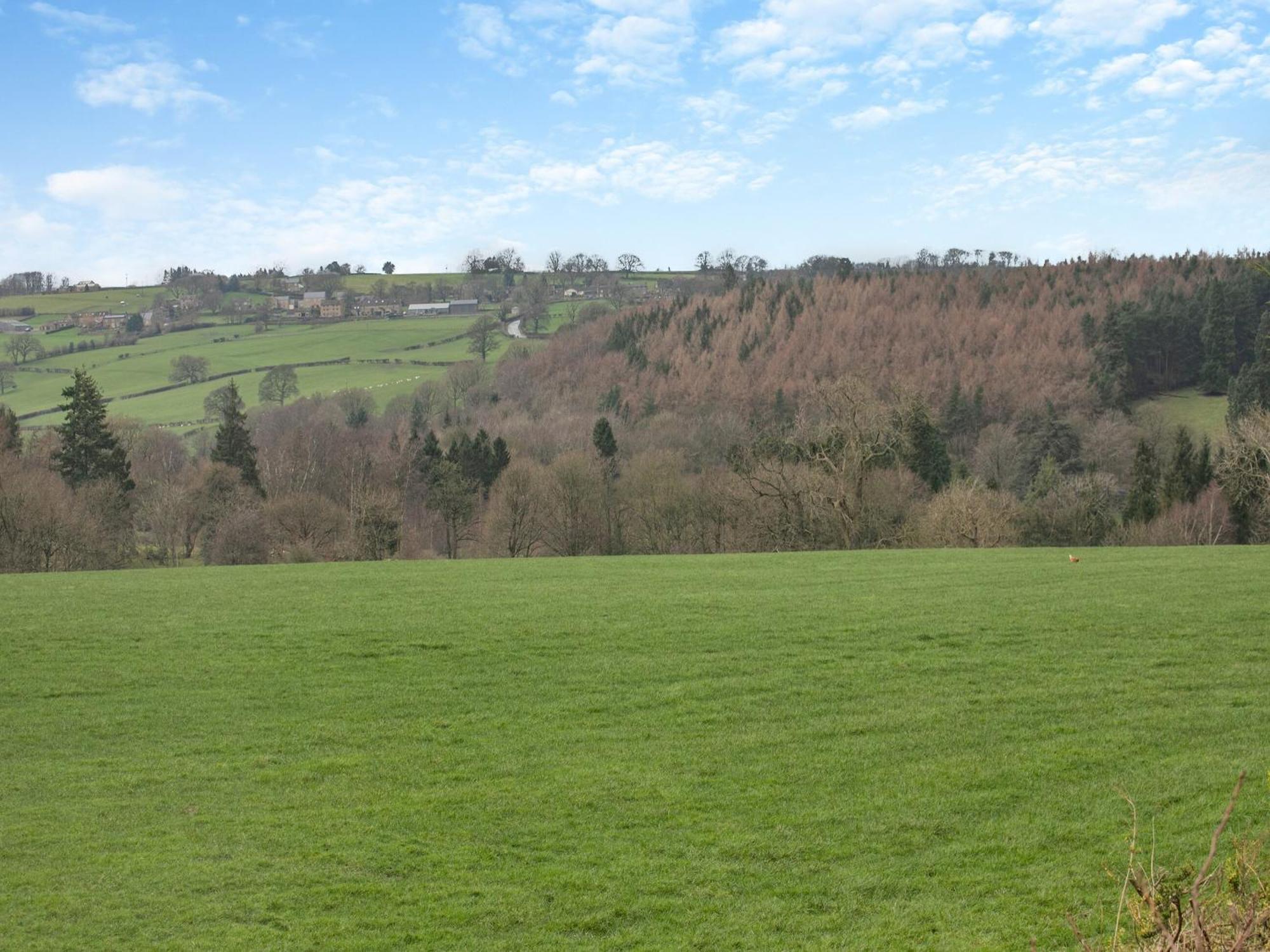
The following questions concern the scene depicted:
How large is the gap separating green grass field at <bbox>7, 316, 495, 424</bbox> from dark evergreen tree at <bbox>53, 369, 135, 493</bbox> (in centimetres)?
5016

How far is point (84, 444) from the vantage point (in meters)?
69.7

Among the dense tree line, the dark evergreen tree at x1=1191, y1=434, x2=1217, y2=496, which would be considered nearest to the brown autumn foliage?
the dense tree line

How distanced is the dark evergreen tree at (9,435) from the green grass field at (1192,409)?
106211 mm

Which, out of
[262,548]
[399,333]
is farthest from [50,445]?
[399,333]

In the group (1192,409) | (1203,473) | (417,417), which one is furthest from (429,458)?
(1192,409)

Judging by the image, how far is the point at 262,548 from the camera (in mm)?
61062

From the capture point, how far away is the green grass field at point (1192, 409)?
107m

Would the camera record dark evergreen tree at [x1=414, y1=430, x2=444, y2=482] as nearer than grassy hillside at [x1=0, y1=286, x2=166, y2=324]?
Yes

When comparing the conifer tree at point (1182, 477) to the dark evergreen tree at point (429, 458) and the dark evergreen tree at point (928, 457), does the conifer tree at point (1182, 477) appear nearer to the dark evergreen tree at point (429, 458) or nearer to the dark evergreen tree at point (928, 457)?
the dark evergreen tree at point (928, 457)

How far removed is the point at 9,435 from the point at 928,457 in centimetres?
6889

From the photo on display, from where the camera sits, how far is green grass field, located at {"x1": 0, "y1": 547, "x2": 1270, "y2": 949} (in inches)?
434

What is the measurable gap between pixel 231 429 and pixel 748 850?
7530 cm

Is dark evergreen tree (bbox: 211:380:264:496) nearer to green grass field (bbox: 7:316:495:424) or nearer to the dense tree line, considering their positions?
the dense tree line

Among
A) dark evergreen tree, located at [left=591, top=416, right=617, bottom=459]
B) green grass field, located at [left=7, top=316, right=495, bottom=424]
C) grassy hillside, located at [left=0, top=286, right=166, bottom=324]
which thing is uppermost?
grassy hillside, located at [left=0, top=286, right=166, bottom=324]
